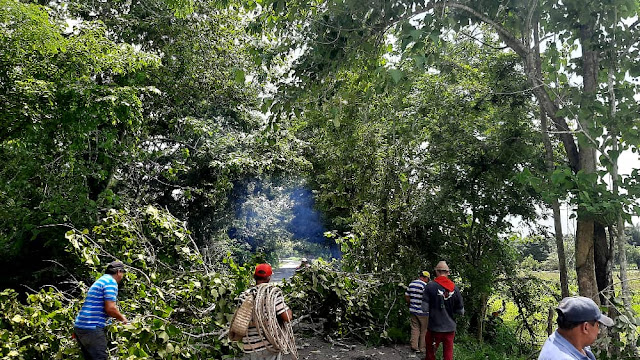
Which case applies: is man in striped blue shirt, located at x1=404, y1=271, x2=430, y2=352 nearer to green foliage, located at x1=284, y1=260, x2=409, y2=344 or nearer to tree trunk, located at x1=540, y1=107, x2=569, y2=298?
green foliage, located at x1=284, y1=260, x2=409, y2=344

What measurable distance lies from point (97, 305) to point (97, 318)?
16 cm

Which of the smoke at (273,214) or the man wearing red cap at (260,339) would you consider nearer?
the man wearing red cap at (260,339)

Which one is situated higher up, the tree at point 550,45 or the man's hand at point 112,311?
the tree at point 550,45

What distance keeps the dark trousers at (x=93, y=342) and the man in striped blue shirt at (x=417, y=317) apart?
17.9ft

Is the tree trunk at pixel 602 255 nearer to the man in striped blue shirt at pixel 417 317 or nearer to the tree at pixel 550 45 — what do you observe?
the tree at pixel 550 45

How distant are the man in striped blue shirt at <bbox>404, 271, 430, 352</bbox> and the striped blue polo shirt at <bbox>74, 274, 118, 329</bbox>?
214 inches

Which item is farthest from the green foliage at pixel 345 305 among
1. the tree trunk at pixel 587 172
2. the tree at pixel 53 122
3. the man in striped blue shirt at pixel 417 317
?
the tree at pixel 53 122

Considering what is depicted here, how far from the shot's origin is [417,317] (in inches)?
345

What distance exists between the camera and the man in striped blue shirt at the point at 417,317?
28.5 feet

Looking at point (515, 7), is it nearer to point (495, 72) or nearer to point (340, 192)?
point (495, 72)

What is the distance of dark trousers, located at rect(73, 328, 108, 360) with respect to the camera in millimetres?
5555

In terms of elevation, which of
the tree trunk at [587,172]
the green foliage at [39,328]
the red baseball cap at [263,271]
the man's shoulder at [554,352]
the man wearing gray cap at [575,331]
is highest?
the tree trunk at [587,172]

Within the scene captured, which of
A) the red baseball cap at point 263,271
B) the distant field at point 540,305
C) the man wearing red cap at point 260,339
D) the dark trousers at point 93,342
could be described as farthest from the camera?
the distant field at point 540,305

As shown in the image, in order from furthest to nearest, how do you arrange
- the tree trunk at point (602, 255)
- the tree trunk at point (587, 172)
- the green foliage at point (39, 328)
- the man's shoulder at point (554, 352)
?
the tree trunk at point (602, 255) < the green foliage at point (39, 328) < the tree trunk at point (587, 172) < the man's shoulder at point (554, 352)
